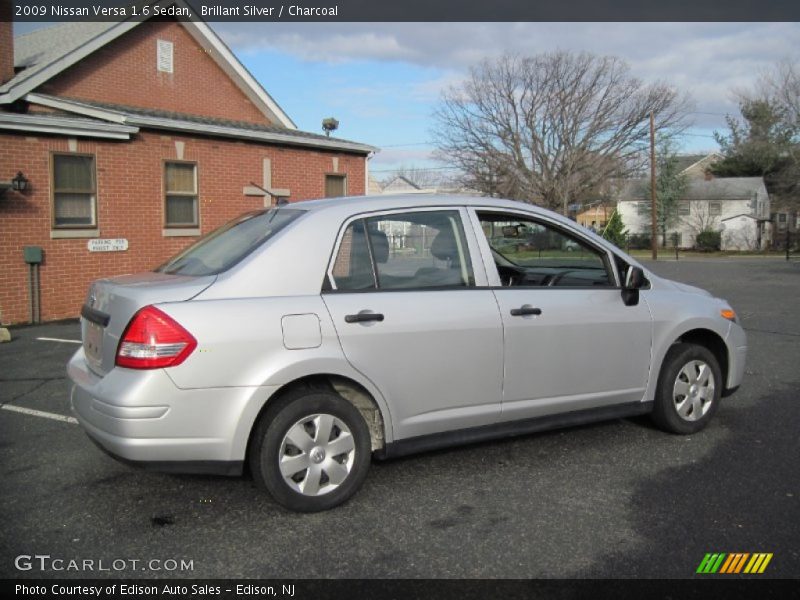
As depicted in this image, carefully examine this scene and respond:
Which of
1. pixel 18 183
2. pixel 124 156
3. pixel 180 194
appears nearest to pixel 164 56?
pixel 180 194

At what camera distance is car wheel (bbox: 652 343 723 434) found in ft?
16.3

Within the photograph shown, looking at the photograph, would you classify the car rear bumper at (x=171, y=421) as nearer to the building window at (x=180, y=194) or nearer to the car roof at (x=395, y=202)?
the car roof at (x=395, y=202)

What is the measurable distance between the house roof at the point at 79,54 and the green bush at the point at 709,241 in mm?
39490

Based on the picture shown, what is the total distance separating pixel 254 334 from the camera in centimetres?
360

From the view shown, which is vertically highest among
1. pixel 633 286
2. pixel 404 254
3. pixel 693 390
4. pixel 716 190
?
pixel 716 190

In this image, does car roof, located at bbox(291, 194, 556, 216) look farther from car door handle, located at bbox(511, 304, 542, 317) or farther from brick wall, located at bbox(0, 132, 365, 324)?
brick wall, located at bbox(0, 132, 365, 324)

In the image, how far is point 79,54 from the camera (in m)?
15.1

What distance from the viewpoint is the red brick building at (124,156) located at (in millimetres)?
11961

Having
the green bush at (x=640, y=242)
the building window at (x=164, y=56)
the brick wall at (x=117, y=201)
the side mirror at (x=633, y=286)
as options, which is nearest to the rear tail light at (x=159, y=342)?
the side mirror at (x=633, y=286)

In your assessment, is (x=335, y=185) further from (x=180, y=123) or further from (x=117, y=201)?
(x=117, y=201)

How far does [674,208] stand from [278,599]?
56.6 m

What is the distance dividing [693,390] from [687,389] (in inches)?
2.4

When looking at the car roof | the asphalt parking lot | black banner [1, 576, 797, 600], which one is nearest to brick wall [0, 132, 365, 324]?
the asphalt parking lot

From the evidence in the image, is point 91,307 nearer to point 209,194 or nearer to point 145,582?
point 145,582
